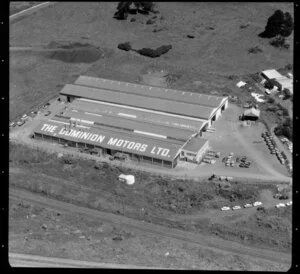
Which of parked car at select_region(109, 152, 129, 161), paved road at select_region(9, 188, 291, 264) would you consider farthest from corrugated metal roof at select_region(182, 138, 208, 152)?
paved road at select_region(9, 188, 291, 264)

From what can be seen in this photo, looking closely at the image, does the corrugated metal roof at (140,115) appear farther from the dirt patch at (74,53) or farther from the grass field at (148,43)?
the dirt patch at (74,53)

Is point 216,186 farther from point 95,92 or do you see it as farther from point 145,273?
point 145,273

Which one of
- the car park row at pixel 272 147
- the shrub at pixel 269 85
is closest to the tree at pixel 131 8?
the shrub at pixel 269 85

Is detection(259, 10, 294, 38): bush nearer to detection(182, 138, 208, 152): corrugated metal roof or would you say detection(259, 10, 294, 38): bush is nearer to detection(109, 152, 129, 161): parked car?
detection(182, 138, 208, 152): corrugated metal roof
